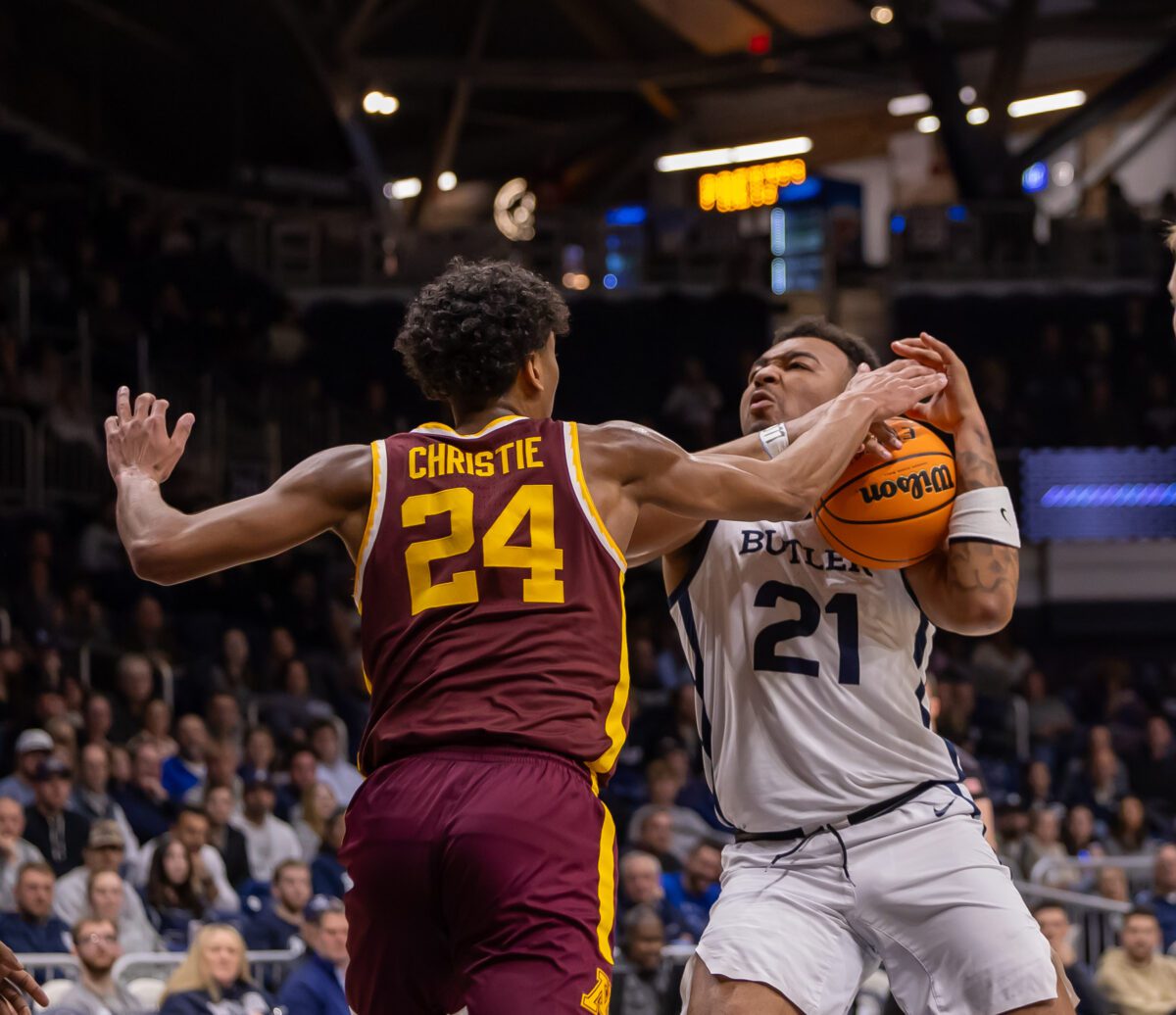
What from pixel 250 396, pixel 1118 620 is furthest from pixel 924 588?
pixel 1118 620

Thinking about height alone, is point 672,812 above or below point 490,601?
below

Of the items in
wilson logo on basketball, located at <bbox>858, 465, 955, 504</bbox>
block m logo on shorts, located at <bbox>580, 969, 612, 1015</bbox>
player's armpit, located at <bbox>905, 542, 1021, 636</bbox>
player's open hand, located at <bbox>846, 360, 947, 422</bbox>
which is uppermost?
player's open hand, located at <bbox>846, 360, 947, 422</bbox>

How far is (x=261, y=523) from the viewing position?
3389mm

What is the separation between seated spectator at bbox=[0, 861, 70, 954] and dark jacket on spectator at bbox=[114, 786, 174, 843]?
1.52 meters

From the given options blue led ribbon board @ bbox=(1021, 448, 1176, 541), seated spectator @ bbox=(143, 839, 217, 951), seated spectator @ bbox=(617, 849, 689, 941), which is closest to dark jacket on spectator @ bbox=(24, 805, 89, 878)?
seated spectator @ bbox=(143, 839, 217, 951)

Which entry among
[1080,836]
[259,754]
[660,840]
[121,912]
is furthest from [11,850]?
[1080,836]

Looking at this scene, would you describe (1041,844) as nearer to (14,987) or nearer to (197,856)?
(197,856)

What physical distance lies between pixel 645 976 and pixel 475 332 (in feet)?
19.7

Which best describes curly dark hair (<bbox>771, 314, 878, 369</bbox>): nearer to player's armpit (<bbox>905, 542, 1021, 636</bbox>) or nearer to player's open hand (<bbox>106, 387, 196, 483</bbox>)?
player's armpit (<bbox>905, 542, 1021, 636</bbox>)

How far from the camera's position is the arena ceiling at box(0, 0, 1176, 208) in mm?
21094

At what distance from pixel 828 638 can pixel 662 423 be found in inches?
548

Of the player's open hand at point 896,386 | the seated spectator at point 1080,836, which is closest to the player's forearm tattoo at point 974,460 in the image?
the player's open hand at point 896,386

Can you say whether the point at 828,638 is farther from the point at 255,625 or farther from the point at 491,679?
the point at 255,625

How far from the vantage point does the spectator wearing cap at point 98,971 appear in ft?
26.0
